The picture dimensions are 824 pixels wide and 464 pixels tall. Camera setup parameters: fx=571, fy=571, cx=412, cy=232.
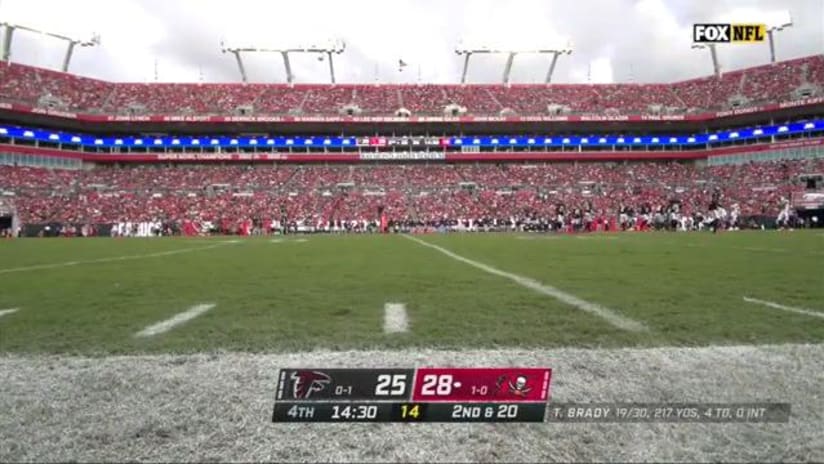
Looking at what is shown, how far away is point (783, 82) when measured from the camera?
180ft

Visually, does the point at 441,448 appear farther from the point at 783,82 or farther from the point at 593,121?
the point at 783,82

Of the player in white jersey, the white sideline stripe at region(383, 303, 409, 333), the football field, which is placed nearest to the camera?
the football field

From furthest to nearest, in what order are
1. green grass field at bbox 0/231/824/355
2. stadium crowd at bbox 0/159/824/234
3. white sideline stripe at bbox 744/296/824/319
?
1. stadium crowd at bbox 0/159/824/234
2. white sideline stripe at bbox 744/296/824/319
3. green grass field at bbox 0/231/824/355

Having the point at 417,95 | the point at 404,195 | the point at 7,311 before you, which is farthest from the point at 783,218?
the point at 7,311

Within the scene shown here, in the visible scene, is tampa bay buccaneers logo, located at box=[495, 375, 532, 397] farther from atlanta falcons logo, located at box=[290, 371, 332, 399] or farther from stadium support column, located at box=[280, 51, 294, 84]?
stadium support column, located at box=[280, 51, 294, 84]

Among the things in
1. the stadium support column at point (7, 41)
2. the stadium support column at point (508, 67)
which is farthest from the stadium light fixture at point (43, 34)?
the stadium support column at point (508, 67)

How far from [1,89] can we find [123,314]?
5638 centimetres

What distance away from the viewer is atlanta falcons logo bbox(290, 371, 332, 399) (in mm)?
Result: 3027

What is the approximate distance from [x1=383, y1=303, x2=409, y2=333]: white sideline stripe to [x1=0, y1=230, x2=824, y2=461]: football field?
0.15 ft

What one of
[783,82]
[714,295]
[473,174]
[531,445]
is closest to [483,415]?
[531,445]

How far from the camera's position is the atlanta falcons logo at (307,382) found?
303 centimetres

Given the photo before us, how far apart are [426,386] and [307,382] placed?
659 mm
